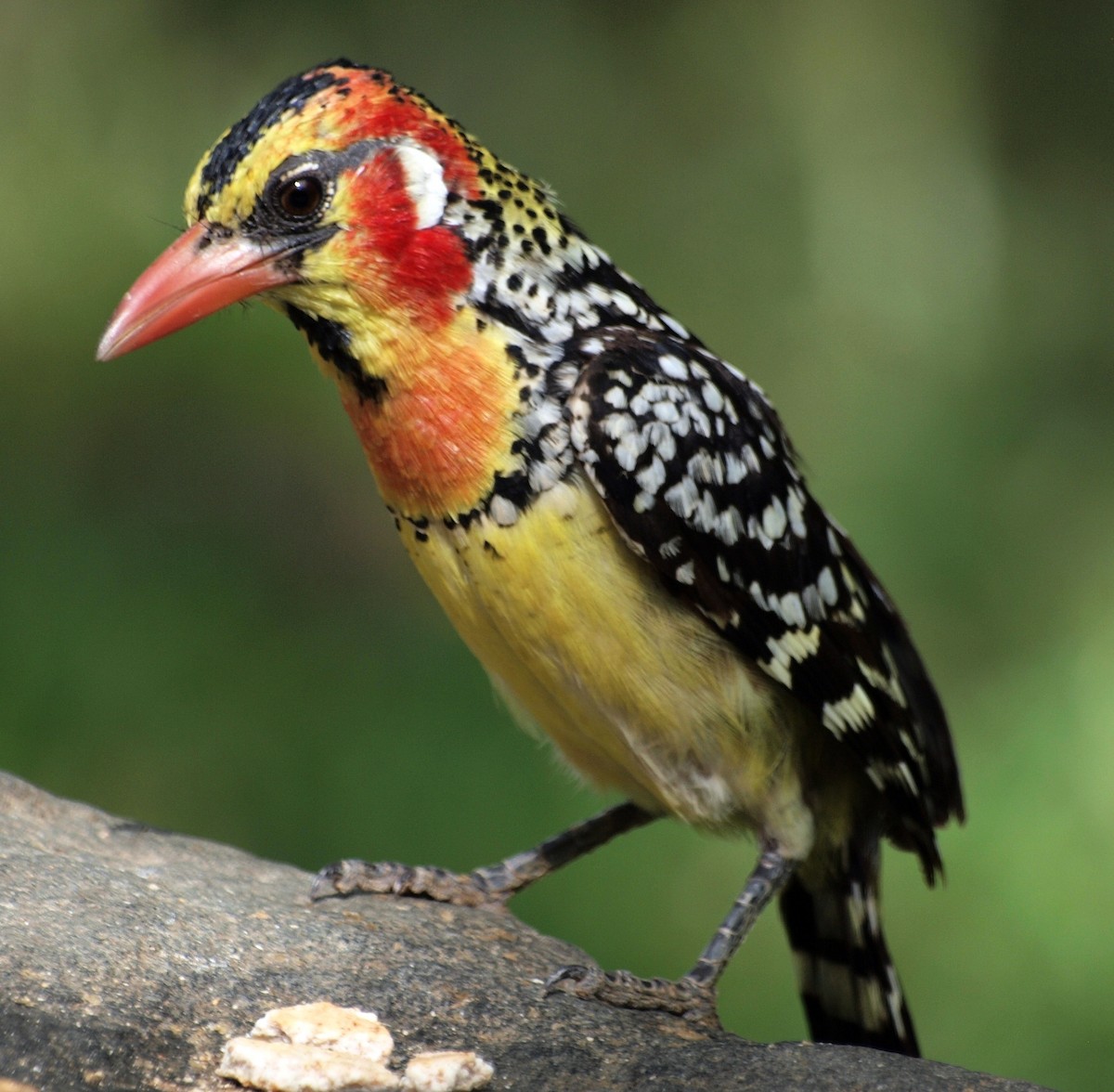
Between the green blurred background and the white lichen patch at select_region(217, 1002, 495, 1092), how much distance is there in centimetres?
265

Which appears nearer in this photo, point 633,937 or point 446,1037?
point 446,1037

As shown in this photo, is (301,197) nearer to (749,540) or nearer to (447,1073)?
(749,540)

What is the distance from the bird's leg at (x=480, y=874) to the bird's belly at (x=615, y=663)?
296mm

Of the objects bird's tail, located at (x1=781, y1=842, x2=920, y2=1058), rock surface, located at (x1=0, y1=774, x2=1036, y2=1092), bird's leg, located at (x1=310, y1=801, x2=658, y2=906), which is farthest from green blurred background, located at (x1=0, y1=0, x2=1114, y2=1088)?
rock surface, located at (x1=0, y1=774, x2=1036, y2=1092)

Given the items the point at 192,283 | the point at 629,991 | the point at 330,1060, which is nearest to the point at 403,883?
the point at 629,991

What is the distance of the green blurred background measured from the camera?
18.1 ft

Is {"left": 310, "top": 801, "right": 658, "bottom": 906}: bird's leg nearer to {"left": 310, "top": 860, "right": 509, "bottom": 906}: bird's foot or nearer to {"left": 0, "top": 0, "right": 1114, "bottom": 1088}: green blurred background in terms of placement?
{"left": 310, "top": 860, "right": 509, "bottom": 906}: bird's foot

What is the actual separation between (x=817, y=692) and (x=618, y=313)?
89 centimetres

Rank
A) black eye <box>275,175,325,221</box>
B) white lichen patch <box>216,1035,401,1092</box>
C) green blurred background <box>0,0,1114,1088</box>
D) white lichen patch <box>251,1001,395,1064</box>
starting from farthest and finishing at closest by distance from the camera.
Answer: green blurred background <box>0,0,1114,1088</box> → black eye <box>275,175,325,221</box> → white lichen patch <box>251,1001,395,1064</box> → white lichen patch <box>216,1035,401,1092</box>

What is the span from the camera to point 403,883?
10.9ft

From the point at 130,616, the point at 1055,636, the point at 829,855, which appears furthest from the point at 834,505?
the point at 829,855

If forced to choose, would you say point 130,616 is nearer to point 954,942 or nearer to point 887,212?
point 954,942

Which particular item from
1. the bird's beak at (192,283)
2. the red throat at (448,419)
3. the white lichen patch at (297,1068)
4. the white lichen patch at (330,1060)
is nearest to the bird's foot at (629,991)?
the white lichen patch at (330,1060)

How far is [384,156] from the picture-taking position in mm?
2951
